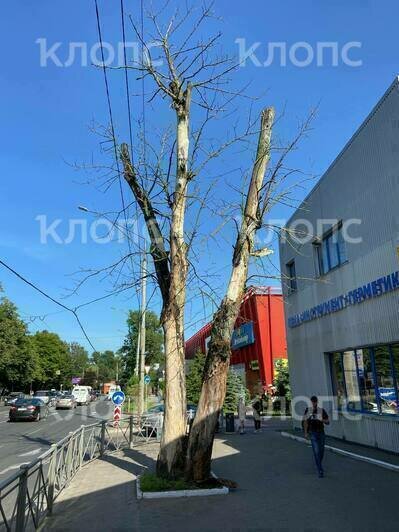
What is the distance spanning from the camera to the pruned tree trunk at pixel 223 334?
9.20 metres

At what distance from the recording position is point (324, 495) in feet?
28.2

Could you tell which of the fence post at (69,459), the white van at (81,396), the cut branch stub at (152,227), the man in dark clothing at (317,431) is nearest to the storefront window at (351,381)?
the man in dark clothing at (317,431)

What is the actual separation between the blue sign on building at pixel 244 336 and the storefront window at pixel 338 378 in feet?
65.9

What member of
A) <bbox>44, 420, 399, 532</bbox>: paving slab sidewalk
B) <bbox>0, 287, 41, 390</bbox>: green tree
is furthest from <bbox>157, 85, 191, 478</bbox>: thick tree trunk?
<bbox>0, 287, 41, 390</bbox>: green tree

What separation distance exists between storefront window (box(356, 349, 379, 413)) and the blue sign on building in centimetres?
2222

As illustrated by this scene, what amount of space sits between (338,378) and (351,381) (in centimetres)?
111

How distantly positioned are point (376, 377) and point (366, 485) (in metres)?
4.57

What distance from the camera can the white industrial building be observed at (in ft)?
39.7

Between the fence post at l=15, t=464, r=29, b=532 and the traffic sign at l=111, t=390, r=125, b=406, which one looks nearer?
the fence post at l=15, t=464, r=29, b=532

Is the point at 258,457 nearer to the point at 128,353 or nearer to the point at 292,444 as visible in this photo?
the point at 292,444

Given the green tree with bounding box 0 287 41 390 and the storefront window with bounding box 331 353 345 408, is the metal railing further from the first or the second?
the green tree with bounding box 0 287 41 390

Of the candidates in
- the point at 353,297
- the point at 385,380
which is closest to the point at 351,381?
the point at 385,380

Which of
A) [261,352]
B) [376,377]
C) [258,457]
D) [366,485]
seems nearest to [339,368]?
[376,377]

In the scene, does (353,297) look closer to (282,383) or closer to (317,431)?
(317,431)
